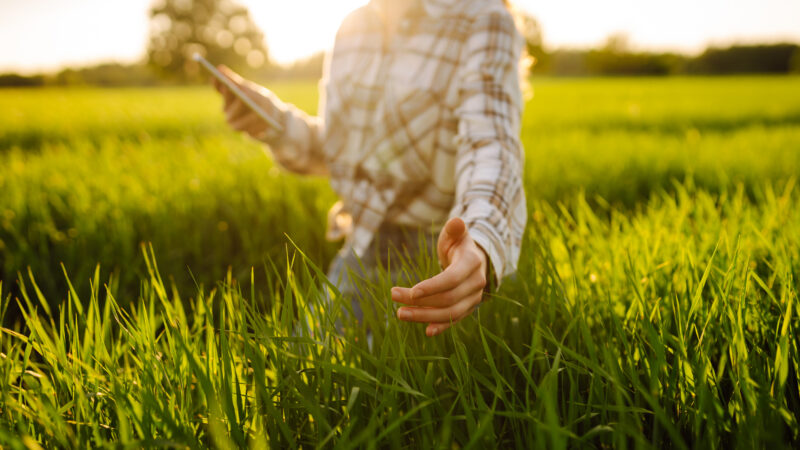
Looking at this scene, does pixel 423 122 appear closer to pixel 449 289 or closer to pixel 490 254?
pixel 490 254

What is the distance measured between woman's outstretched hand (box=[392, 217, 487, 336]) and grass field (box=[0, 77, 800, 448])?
0.22 feet

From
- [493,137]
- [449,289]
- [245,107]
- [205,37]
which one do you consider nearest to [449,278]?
[449,289]

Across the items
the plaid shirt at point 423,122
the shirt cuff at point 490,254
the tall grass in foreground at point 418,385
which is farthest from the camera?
the plaid shirt at point 423,122

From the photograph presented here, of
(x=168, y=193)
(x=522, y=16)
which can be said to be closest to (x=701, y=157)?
(x=522, y=16)

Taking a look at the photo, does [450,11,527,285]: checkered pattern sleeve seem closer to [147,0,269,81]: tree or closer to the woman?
the woman

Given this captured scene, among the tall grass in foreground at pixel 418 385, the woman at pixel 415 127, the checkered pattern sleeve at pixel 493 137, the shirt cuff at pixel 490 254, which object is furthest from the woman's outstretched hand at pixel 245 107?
the shirt cuff at pixel 490 254

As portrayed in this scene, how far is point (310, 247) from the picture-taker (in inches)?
100

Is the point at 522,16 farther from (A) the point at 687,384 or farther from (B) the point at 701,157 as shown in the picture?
(B) the point at 701,157

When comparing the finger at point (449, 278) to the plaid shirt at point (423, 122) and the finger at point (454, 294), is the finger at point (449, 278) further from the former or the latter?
the plaid shirt at point (423, 122)

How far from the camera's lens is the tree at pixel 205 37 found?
45.1 m

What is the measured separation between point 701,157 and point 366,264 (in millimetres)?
2775

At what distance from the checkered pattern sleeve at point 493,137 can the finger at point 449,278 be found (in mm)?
181

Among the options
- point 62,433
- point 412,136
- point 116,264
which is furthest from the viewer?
point 116,264

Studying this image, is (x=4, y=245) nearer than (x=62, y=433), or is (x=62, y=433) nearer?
(x=62, y=433)
